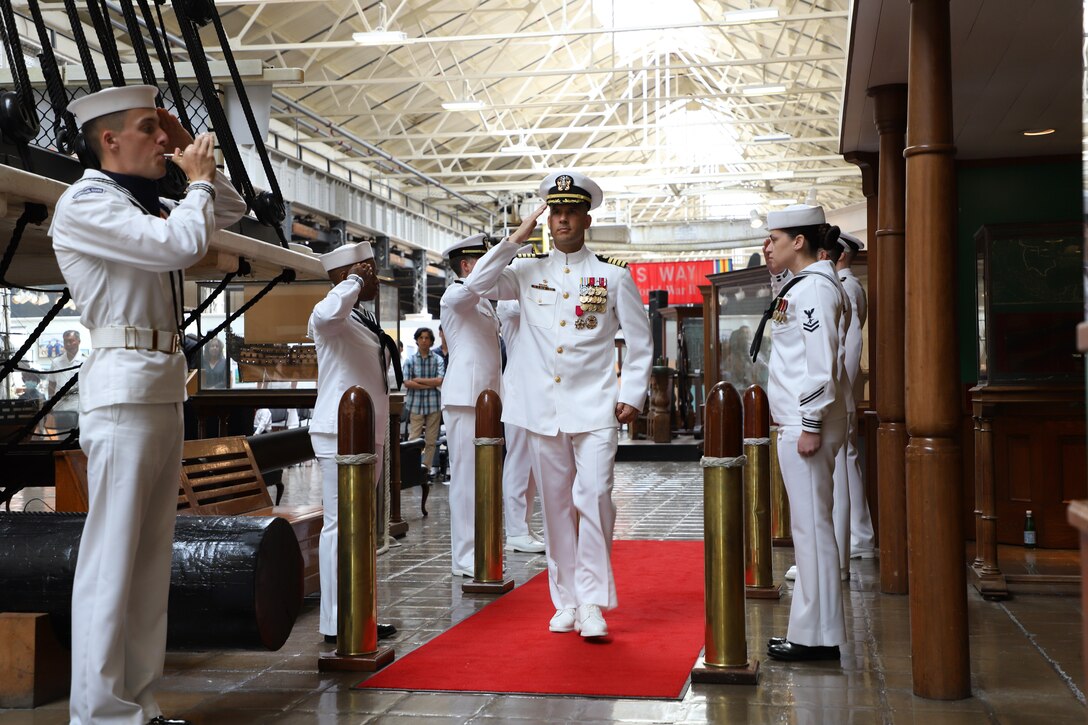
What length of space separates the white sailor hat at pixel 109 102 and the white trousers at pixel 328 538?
1.88 m

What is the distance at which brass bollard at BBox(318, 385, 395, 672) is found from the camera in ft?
14.4

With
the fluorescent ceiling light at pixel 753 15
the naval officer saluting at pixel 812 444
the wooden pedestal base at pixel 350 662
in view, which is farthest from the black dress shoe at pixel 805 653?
the fluorescent ceiling light at pixel 753 15

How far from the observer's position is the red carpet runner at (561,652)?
13.6 ft

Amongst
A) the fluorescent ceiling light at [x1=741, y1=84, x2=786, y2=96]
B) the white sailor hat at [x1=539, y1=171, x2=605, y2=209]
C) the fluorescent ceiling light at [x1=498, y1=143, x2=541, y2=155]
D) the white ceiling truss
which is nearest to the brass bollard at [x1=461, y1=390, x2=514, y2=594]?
the white sailor hat at [x1=539, y1=171, x2=605, y2=209]

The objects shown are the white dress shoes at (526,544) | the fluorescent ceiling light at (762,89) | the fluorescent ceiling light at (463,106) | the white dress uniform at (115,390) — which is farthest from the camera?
the fluorescent ceiling light at (762,89)

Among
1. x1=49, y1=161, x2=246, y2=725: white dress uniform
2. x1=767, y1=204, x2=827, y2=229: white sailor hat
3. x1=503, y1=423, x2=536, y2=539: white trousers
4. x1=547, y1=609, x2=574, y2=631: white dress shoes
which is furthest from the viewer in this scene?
x1=503, y1=423, x2=536, y2=539: white trousers

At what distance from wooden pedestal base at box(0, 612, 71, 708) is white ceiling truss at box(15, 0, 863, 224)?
11.6 meters

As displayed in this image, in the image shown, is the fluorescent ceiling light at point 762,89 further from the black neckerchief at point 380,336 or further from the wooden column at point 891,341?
the black neckerchief at point 380,336

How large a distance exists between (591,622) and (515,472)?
9.06 feet

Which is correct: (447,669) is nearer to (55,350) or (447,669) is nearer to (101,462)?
(101,462)

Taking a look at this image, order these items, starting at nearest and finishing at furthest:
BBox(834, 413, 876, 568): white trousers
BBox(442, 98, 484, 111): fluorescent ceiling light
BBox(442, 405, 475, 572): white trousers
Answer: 1. BBox(834, 413, 876, 568): white trousers
2. BBox(442, 405, 475, 572): white trousers
3. BBox(442, 98, 484, 111): fluorescent ceiling light

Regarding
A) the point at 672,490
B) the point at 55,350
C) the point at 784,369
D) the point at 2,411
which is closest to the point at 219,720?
the point at 784,369

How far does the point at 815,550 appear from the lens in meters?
4.43

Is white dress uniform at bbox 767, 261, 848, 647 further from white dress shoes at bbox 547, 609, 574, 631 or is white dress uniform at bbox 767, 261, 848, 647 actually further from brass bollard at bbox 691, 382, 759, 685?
white dress shoes at bbox 547, 609, 574, 631
